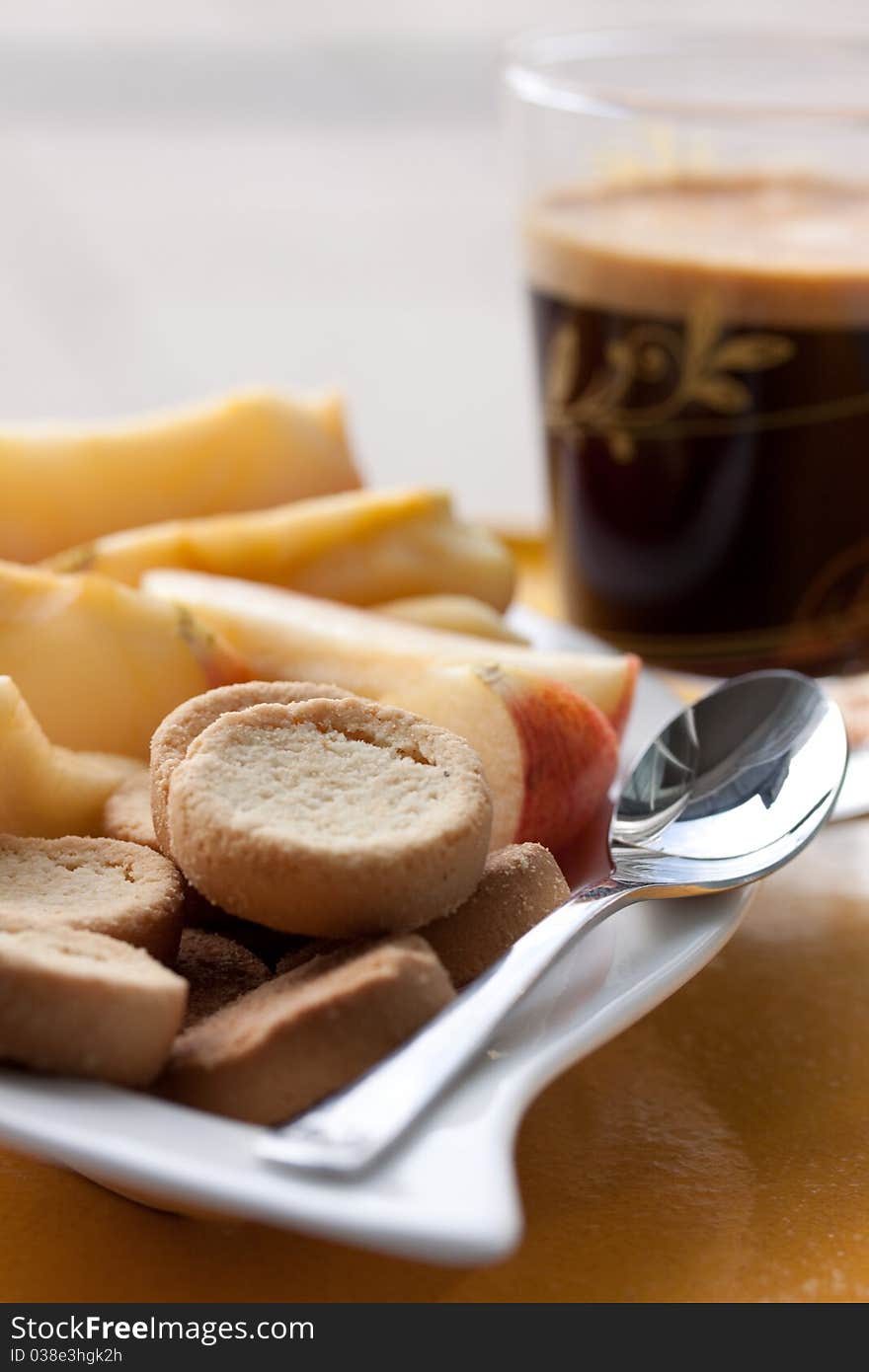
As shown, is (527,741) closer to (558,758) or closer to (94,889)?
(558,758)

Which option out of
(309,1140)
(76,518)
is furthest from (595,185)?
(309,1140)

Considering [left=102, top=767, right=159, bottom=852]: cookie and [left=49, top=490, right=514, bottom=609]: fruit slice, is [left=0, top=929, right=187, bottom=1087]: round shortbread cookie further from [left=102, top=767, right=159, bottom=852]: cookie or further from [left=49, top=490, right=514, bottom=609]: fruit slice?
[left=49, top=490, right=514, bottom=609]: fruit slice

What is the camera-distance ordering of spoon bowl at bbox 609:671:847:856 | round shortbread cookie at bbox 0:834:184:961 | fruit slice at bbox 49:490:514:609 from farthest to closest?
fruit slice at bbox 49:490:514:609
spoon bowl at bbox 609:671:847:856
round shortbread cookie at bbox 0:834:184:961

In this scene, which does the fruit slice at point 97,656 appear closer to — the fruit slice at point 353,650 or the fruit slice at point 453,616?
the fruit slice at point 353,650

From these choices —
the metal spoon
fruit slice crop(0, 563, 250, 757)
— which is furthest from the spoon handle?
fruit slice crop(0, 563, 250, 757)

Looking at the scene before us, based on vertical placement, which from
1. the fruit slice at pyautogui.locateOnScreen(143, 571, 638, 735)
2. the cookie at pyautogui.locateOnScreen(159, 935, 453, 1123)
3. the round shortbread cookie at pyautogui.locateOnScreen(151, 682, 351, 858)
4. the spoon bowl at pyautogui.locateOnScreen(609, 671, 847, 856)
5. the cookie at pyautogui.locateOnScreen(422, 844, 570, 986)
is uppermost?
the round shortbread cookie at pyautogui.locateOnScreen(151, 682, 351, 858)

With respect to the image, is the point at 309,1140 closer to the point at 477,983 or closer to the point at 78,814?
the point at 477,983

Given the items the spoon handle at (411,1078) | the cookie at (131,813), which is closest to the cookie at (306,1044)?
the spoon handle at (411,1078)
